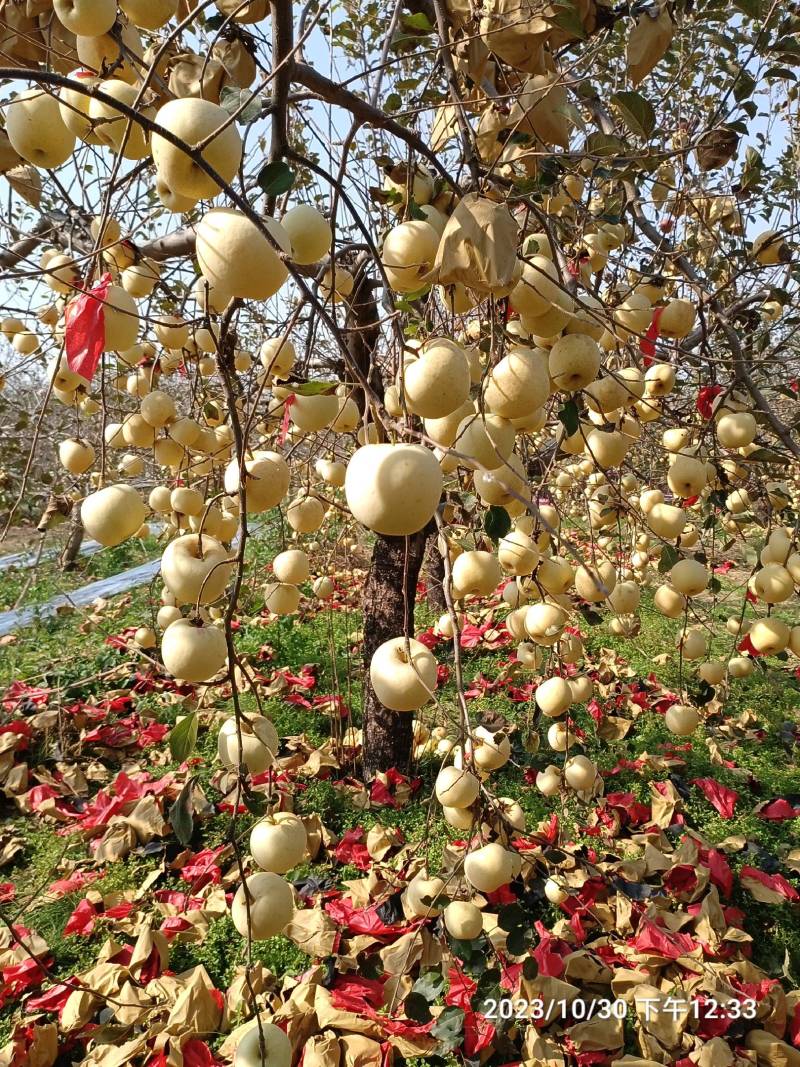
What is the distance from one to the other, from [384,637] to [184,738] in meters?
1.93

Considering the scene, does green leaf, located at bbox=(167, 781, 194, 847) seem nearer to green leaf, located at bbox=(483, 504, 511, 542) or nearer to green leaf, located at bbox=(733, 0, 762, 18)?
green leaf, located at bbox=(483, 504, 511, 542)

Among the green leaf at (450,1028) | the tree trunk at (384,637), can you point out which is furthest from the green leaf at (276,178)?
the tree trunk at (384,637)

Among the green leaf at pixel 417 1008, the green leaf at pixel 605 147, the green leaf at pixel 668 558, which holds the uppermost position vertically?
the green leaf at pixel 605 147

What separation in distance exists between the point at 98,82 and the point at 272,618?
13.1 ft

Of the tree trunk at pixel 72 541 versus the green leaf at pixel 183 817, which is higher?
the tree trunk at pixel 72 541

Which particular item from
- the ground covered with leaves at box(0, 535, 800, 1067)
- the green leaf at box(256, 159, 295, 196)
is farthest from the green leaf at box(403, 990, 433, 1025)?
the green leaf at box(256, 159, 295, 196)

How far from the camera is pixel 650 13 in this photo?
3.06ft

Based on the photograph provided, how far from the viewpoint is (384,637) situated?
2705mm

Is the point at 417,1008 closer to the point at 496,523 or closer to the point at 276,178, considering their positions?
the point at 496,523

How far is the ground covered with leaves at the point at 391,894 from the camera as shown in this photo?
149cm

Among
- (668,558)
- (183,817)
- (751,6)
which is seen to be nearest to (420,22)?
(751,6)

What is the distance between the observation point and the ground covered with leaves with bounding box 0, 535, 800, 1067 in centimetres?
149

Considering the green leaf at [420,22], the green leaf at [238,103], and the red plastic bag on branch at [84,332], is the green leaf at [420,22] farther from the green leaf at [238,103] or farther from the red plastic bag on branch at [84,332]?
the red plastic bag on branch at [84,332]

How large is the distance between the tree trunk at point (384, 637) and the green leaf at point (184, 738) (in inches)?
72.3
